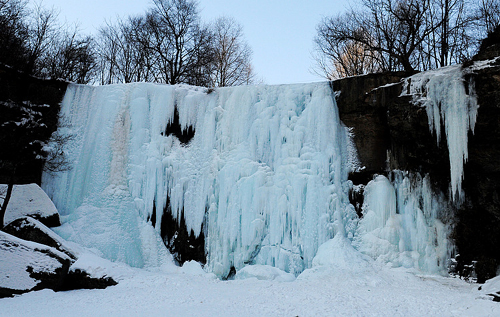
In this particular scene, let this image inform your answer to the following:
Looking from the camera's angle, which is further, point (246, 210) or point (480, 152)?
point (246, 210)

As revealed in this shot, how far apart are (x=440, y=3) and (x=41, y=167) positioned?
48.1ft

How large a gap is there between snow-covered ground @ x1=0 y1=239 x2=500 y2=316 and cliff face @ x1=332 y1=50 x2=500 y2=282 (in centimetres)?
119

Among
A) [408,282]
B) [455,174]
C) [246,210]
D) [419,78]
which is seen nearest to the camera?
[408,282]

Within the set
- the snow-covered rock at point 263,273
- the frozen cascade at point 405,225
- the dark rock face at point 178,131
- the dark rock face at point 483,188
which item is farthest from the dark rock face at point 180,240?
the dark rock face at point 483,188

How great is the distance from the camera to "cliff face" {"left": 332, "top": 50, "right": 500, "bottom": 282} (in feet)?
25.0

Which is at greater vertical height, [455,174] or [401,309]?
[455,174]

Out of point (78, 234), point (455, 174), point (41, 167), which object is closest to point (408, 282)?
point (455, 174)

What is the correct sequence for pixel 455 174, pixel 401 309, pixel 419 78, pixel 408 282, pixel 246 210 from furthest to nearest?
pixel 246 210 → pixel 419 78 → pixel 455 174 → pixel 408 282 → pixel 401 309

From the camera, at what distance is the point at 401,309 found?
5441 mm

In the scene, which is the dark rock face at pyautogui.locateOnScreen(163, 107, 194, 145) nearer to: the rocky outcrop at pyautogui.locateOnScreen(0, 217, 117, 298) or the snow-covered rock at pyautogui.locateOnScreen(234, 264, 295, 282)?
the snow-covered rock at pyautogui.locateOnScreen(234, 264, 295, 282)

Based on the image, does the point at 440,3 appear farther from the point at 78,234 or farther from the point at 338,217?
the point at 78,234

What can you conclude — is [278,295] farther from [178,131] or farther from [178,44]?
[178,44]

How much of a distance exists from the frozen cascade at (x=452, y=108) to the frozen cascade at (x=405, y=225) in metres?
0.68

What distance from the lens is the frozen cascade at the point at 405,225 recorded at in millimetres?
7949
